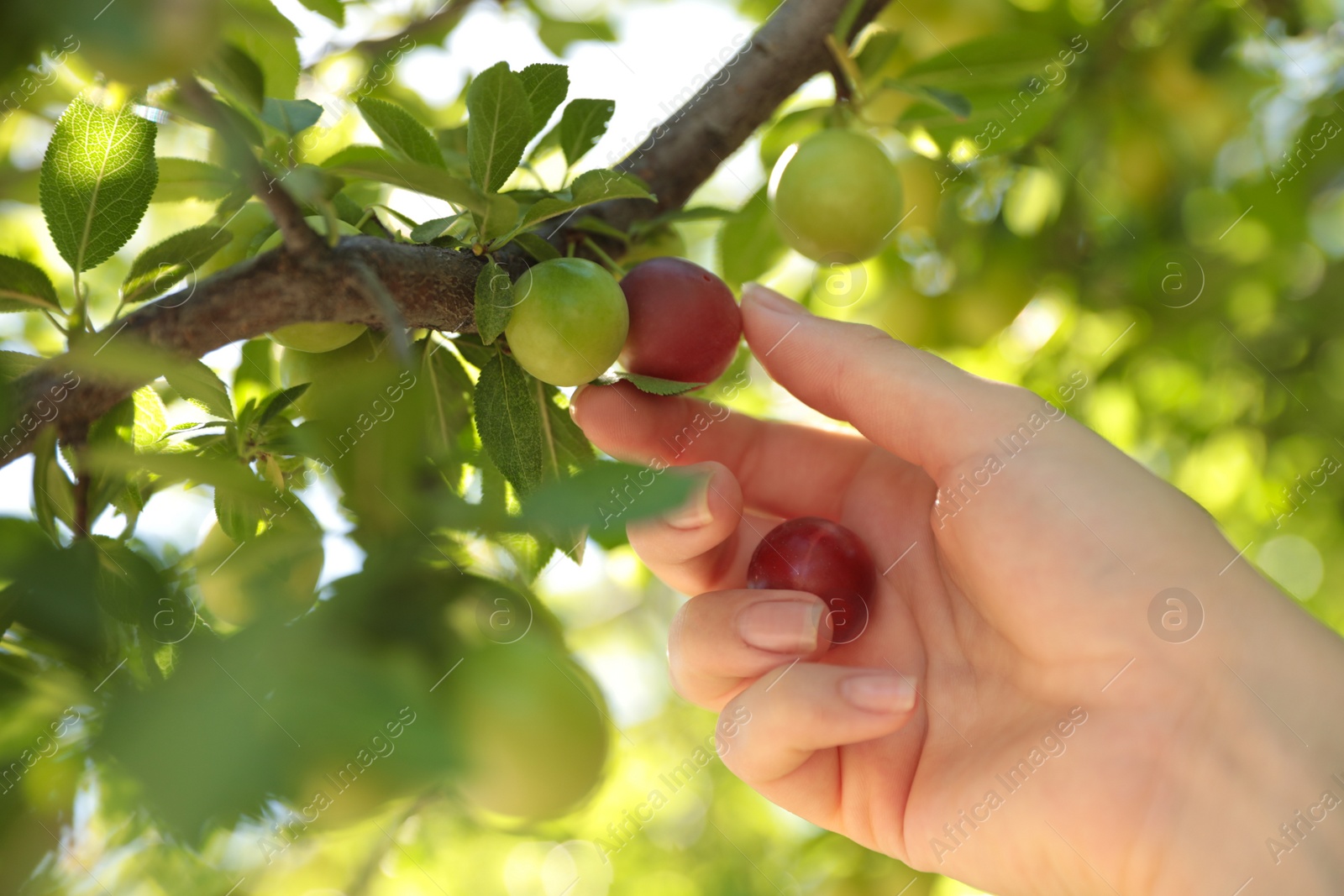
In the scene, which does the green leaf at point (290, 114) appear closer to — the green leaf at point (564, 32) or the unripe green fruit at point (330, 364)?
the unripe green fruit at point (330, 364)

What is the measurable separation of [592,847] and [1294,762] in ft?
7.31

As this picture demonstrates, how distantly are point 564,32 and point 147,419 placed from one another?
2.67 feet

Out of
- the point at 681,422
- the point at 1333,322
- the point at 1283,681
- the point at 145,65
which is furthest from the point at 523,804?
the point at 1333,322

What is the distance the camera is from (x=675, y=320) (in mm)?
751

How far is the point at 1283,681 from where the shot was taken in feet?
2.48

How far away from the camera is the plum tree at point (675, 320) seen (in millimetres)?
752

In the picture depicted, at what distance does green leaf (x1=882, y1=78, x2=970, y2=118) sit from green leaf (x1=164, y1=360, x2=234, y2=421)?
69cm

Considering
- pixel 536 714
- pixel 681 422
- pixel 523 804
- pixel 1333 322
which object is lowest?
pixel 1333 322

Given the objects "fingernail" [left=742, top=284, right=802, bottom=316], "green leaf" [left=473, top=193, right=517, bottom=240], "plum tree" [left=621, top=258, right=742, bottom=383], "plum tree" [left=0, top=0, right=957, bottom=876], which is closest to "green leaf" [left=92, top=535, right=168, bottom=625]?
"plum tree" [left=0, top=0, right=957, bottom=876]

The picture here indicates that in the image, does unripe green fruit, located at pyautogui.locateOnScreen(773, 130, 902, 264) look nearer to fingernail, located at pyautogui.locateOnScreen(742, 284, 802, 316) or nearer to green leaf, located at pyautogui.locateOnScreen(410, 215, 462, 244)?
fingernail, located at pyautogui.locateOnScreen(742, 284, 802, 316)

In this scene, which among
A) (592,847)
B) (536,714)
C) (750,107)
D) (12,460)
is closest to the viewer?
(536,714)

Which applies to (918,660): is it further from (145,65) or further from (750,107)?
(145,65)

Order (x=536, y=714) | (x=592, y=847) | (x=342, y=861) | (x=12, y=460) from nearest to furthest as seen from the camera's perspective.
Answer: (x=536, y=714), (x=12, y=460), (x=342, y=861), (x=592, y=847)

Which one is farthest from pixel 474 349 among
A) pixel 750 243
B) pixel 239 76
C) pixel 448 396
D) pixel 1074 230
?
pixel 1074 230
